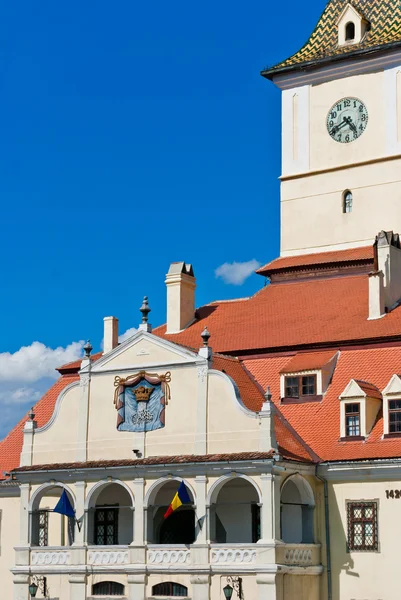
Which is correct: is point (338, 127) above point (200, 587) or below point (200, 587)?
above

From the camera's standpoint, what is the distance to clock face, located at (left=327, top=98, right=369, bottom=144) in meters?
51.2


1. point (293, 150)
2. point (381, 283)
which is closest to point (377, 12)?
point (293, 150)

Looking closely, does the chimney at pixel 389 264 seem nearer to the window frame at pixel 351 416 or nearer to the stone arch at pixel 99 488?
the window frame at pixel 351 416

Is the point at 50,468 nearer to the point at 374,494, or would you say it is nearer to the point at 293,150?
the point at 374,494

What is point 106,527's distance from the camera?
143 feet

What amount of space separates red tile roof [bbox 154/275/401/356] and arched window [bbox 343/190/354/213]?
4.07 meters

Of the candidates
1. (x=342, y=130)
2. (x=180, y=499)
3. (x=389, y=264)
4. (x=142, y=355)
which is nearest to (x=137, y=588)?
(x=180, y=499)

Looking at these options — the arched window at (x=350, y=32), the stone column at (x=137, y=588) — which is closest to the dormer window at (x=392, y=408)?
the stone column at (x=137, y=588)

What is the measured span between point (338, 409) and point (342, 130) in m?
14.6

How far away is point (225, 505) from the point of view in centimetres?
4181

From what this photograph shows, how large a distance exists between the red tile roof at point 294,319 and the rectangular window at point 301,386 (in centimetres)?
151

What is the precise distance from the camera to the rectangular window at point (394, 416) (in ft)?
Answer: 129

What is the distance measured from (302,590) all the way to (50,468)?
8.95m

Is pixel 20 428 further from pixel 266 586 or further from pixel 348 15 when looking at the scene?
pixel 348 15
